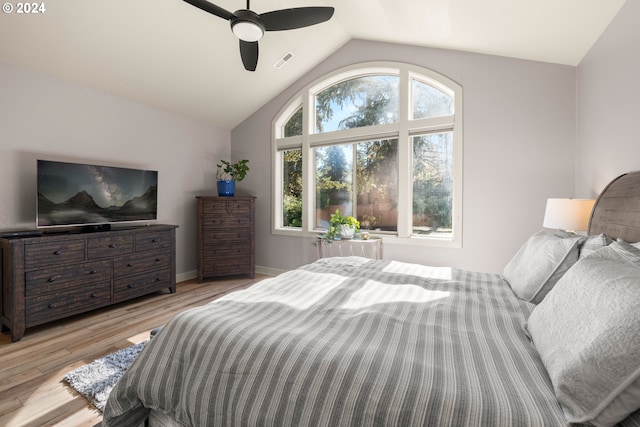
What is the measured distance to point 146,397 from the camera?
1.16m

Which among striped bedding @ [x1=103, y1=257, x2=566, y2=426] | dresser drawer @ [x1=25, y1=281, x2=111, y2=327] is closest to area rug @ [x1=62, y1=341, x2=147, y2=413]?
striped bedding @ [x1=103, y1=257, x2=566, y2=426]

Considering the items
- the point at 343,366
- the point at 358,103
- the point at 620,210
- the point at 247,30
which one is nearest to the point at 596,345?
the point at 343,366

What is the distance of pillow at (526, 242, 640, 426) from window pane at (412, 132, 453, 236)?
8.70ft

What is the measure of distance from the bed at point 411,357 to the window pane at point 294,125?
137 inches

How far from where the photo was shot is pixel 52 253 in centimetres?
271

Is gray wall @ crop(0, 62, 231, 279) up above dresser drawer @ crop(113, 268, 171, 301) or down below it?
above

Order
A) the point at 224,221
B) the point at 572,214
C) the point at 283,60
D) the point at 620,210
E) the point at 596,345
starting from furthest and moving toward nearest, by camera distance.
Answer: the point at 224,221 < the point at 283,60 < the point at 572,214 < the point at 620,210 < the point at 596,345

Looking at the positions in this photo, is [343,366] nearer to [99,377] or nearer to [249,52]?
[99,377]

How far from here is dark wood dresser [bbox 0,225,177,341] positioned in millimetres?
2514

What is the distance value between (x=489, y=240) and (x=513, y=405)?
2859 millimetres

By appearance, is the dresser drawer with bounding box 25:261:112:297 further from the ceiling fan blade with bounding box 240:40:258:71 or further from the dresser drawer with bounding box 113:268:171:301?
the ceiling fan blade with bounding box 240:40:258:71

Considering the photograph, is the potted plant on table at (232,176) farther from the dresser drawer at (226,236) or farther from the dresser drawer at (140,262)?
the dresser drawer at (140,262)

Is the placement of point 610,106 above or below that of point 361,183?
above

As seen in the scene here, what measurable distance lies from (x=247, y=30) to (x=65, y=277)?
267cm
